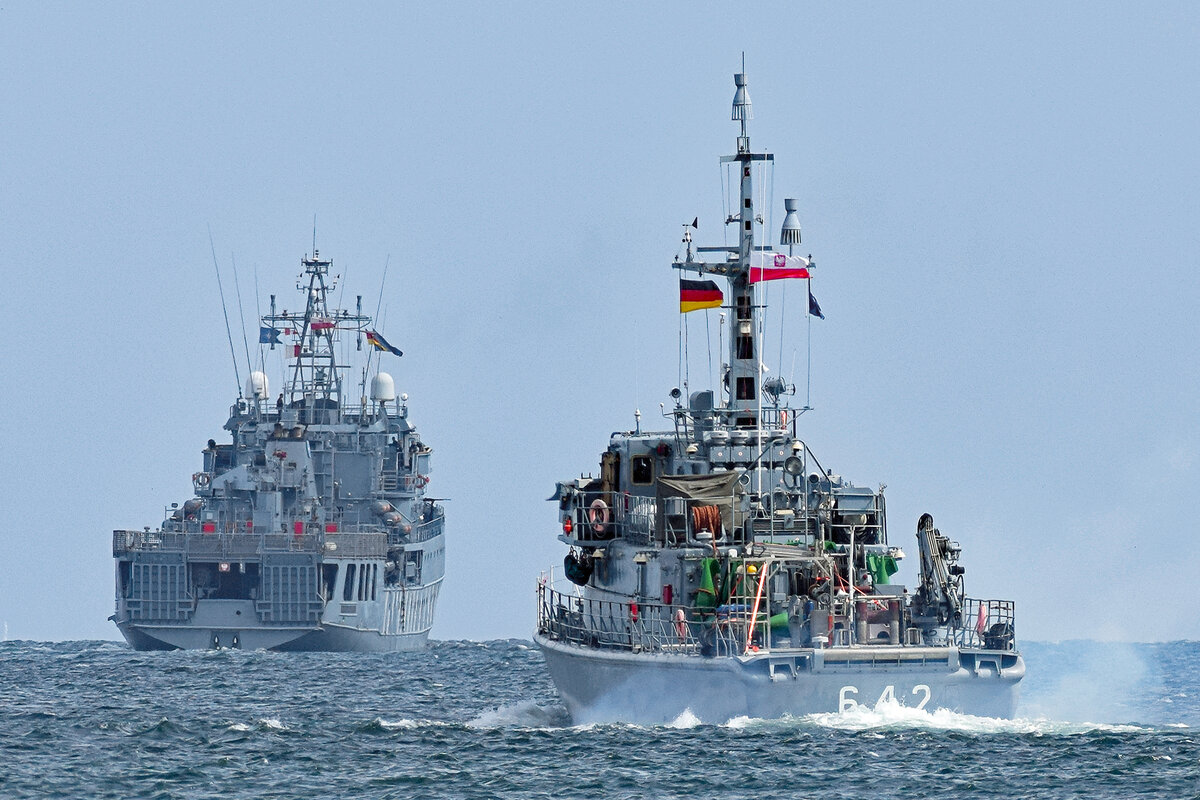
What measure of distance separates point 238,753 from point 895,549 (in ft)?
50.4

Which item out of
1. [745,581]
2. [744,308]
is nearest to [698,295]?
[744,308]

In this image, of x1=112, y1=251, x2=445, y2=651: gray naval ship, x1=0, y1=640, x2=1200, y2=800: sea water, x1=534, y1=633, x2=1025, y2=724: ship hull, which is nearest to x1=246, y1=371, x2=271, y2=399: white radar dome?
x1=112, y1=251, x2=445, y2=651: gray naval ship

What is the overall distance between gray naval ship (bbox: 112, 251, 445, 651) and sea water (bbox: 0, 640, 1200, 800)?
36777 mm

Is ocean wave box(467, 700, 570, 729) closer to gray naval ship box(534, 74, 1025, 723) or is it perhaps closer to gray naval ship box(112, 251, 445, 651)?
gray naval ship box(534, 74, 1025, 723)

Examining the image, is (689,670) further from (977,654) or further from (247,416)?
(247,416)

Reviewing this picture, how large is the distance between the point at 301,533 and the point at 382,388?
482 inches

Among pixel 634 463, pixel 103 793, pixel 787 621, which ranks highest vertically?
pixel 634 463

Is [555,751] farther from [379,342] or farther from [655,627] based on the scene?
[379,342]

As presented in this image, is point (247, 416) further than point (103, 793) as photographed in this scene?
Yes

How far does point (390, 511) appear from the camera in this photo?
4557 inches

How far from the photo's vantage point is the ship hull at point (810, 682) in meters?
48.2

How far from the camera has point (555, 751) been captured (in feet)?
163

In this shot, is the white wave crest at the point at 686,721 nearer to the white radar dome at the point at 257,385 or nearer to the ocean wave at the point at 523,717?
the ocean wave at the point at 523,717

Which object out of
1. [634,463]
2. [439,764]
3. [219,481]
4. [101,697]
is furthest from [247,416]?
[439,764]
